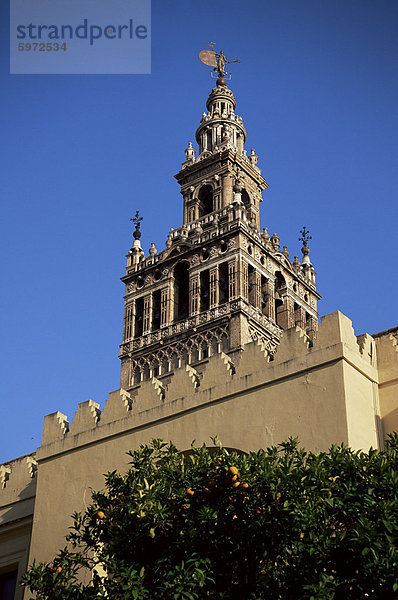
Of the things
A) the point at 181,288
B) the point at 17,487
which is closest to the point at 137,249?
the point at 181,288

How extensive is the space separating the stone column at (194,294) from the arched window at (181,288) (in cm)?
187

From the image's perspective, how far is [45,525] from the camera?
19328 mm

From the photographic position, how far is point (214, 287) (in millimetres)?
55656

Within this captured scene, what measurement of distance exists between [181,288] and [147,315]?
117 inches

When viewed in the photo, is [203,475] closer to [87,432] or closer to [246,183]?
[87,432]

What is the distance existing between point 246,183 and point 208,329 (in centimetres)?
1435

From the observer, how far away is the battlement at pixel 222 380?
16562mm

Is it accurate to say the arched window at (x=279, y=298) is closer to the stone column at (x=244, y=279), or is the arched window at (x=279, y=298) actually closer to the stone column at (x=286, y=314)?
the stone column at (x=286, y=314)

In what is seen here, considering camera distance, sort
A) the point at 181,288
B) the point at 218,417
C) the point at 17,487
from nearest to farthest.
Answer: the point at 218,417 < the point at 17,487 < the point at 181,288

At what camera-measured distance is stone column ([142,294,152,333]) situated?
192 feet

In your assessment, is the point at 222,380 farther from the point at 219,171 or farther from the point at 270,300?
the point at 219,171

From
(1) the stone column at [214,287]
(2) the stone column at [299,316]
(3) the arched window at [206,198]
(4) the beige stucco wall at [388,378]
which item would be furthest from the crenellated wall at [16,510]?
(3) the arched window at [206,198]

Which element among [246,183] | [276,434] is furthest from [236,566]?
[246,183]

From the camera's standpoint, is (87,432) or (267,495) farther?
(87,432)
